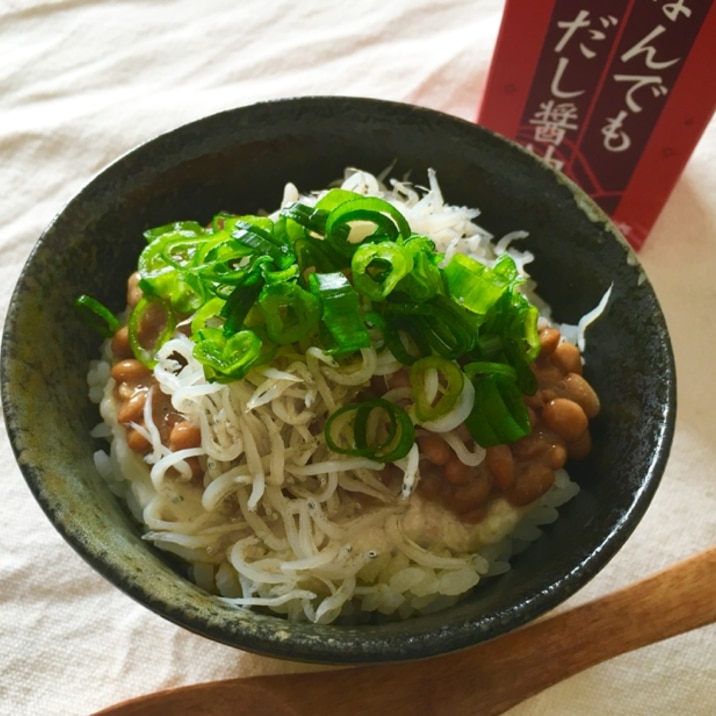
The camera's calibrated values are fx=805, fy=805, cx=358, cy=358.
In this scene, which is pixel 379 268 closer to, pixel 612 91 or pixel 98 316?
pixel 98 316

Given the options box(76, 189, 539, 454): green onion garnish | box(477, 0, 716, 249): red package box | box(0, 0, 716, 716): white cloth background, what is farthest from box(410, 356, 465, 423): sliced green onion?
box(477, 0, 716, 249): red package box

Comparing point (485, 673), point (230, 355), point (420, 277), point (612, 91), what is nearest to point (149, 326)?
point (230, 355)

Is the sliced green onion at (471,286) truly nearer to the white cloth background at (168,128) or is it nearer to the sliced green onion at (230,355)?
the sliced green onion at (230,355)

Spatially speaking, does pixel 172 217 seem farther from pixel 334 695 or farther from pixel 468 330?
pixel 334 695

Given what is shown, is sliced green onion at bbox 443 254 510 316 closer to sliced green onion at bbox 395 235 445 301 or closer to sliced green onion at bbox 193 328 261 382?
sliced green onion at bbox 395 235 445 301

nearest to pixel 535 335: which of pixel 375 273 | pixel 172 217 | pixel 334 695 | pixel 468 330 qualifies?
pixel 468 330

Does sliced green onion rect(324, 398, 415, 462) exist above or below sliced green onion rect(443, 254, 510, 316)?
below

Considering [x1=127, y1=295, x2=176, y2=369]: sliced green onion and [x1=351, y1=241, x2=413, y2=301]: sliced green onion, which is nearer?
[x1=351, y1=241, x2=413, y2=301]: sliced green onion
